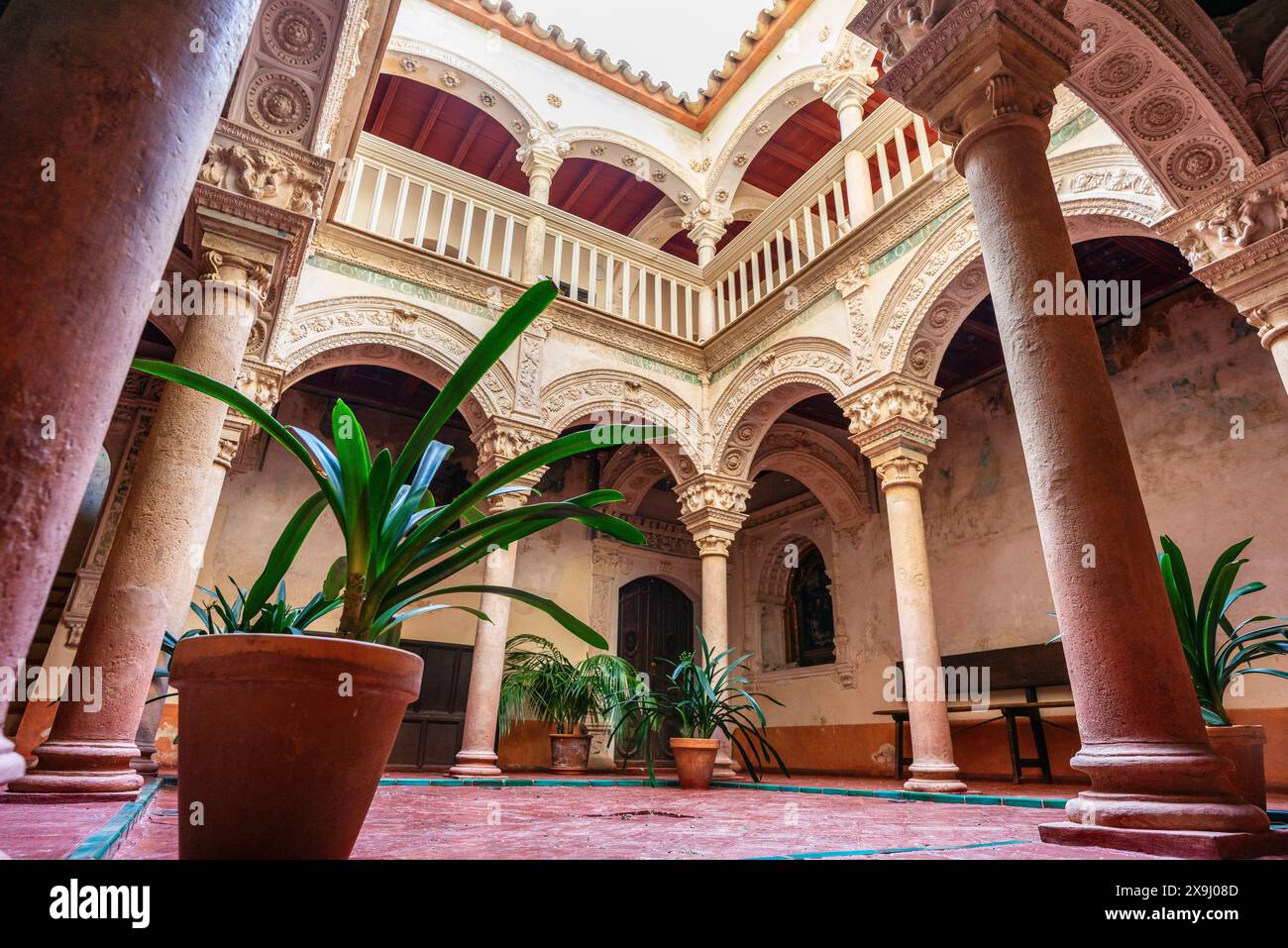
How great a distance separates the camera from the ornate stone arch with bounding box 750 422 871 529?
11.2 meters

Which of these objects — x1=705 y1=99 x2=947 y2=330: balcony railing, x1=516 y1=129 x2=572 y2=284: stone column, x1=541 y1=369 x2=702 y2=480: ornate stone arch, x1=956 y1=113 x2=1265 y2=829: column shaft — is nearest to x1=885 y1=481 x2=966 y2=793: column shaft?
x1=541 y1=369 x2=702 y2=480: ornate stone arch

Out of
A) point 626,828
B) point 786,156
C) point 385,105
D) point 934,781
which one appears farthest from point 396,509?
point 786,156

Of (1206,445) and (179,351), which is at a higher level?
(1206,445)

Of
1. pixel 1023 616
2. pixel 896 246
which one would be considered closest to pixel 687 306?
pixel 896 246

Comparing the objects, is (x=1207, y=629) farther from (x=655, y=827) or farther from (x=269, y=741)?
(x=269, y=741)

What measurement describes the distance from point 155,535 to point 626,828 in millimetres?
2463

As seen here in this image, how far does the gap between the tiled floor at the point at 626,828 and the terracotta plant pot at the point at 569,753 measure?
3574 millimetres

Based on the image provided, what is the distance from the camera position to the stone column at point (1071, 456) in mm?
2082

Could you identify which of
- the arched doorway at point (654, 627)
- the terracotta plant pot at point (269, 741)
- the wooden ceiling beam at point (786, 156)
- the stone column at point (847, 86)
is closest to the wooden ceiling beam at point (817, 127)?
the wooden ceiling beam at point (786, 156)

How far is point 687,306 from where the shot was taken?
10.4 metres

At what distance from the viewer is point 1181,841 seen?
74.3 inches

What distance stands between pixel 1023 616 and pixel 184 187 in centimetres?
950

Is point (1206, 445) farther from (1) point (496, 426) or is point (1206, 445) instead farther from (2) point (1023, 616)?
(1) point (496, 426)

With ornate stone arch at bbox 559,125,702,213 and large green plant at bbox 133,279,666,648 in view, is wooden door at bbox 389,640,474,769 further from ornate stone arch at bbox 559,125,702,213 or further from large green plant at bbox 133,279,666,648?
large green plant at bbox 133,279,666,648
